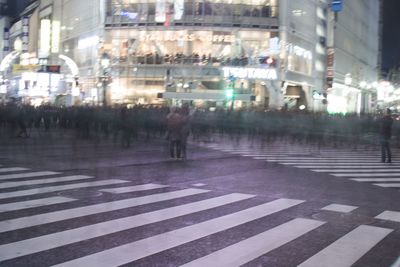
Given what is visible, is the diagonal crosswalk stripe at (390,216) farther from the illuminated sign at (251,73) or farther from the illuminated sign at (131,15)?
the illuminated sign at (131,15)

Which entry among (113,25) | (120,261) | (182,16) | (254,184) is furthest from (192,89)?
(120,261)

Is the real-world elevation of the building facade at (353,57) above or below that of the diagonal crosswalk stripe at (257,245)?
above

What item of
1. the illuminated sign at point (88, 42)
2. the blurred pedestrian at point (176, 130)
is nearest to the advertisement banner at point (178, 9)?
the illuminated sign at point (88, 42)

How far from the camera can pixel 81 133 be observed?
1076 inches

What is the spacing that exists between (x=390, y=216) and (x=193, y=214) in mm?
3513

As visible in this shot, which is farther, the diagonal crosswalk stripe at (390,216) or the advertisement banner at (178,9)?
the advertisement banner at (178,9)

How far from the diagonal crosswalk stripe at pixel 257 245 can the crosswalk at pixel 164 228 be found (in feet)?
0.04

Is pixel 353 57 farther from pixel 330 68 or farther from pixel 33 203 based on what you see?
pixel 33 203

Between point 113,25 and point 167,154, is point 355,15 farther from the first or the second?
point 167,154

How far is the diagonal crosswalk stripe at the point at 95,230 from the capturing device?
21.1ft

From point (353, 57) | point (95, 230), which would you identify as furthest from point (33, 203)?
point (353, 57)

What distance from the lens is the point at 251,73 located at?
5581cm

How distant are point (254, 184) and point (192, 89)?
4610 centimetres

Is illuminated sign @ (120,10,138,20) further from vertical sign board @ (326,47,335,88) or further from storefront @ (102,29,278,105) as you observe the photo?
vertical sign board @ (326,47,335,88)
